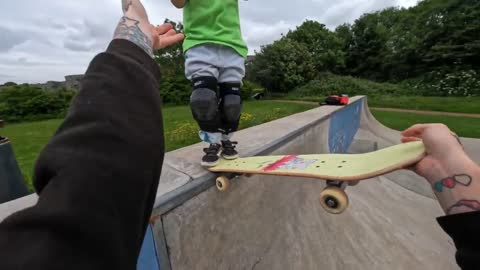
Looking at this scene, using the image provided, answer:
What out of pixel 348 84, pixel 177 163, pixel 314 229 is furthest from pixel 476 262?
pixel 348 84

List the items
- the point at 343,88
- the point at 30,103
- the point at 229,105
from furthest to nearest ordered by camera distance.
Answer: the point at 343,88
the point at 30,103
the point at 229,105

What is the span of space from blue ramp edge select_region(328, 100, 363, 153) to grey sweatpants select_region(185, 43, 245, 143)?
9.18ft

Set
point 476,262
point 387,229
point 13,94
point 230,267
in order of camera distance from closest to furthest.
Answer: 1. point 476,262
2. point 230,267
3. point 387,229
4. point 13,94

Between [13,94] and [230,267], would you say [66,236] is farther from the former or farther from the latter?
[13,94]

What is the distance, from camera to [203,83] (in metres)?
1.67

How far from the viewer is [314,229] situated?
220cm

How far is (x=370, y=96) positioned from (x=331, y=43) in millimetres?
13100

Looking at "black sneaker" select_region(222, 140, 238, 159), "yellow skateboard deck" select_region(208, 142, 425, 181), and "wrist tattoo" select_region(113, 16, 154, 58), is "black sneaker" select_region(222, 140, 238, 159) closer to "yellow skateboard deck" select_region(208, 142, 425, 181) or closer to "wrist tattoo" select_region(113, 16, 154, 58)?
"yellow skateboard deck" select_region(208, 142, 425, 181)

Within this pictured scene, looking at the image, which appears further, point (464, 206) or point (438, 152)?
point (438, 152)

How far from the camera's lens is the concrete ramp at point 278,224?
4.04ft

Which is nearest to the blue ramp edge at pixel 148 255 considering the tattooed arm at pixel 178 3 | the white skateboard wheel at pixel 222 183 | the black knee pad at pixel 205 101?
the white skateboard wheel at pixel 222 183

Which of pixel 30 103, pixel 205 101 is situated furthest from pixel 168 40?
pixel 30 103

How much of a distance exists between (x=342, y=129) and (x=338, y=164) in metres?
4.03

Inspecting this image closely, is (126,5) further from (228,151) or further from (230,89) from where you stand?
(228,151)
